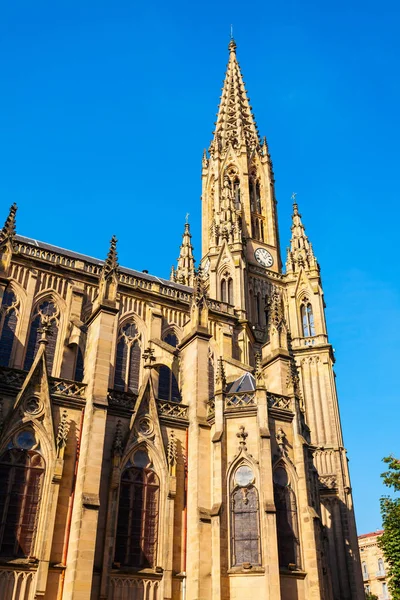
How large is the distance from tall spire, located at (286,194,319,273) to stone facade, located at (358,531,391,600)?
107 feet

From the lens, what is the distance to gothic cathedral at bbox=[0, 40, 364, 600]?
17750 mm

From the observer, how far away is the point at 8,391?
737 inches

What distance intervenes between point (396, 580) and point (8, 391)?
65.7 ft

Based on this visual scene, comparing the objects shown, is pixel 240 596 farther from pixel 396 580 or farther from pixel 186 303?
pixel 186 303

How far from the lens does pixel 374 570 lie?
58.8 meters

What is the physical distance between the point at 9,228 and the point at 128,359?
7.82 meters

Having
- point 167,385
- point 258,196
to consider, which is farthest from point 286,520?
point 258,196

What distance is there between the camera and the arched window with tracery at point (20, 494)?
1728 centimetres

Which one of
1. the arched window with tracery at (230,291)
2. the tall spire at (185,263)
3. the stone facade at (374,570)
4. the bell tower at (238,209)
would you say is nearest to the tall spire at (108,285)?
the bell tower at (238,209)

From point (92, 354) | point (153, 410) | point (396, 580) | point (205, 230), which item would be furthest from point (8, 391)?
point (205, 230)

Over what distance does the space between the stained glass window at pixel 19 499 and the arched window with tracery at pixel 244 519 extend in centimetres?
622

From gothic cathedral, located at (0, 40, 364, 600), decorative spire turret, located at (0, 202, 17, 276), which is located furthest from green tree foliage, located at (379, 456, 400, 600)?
decorative spire turret, located at (0, 202, 17, 276)

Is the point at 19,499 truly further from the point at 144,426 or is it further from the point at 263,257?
the point at 263,257

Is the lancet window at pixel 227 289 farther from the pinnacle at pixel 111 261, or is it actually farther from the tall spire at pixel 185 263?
the pinnacle at pixel 111 261
